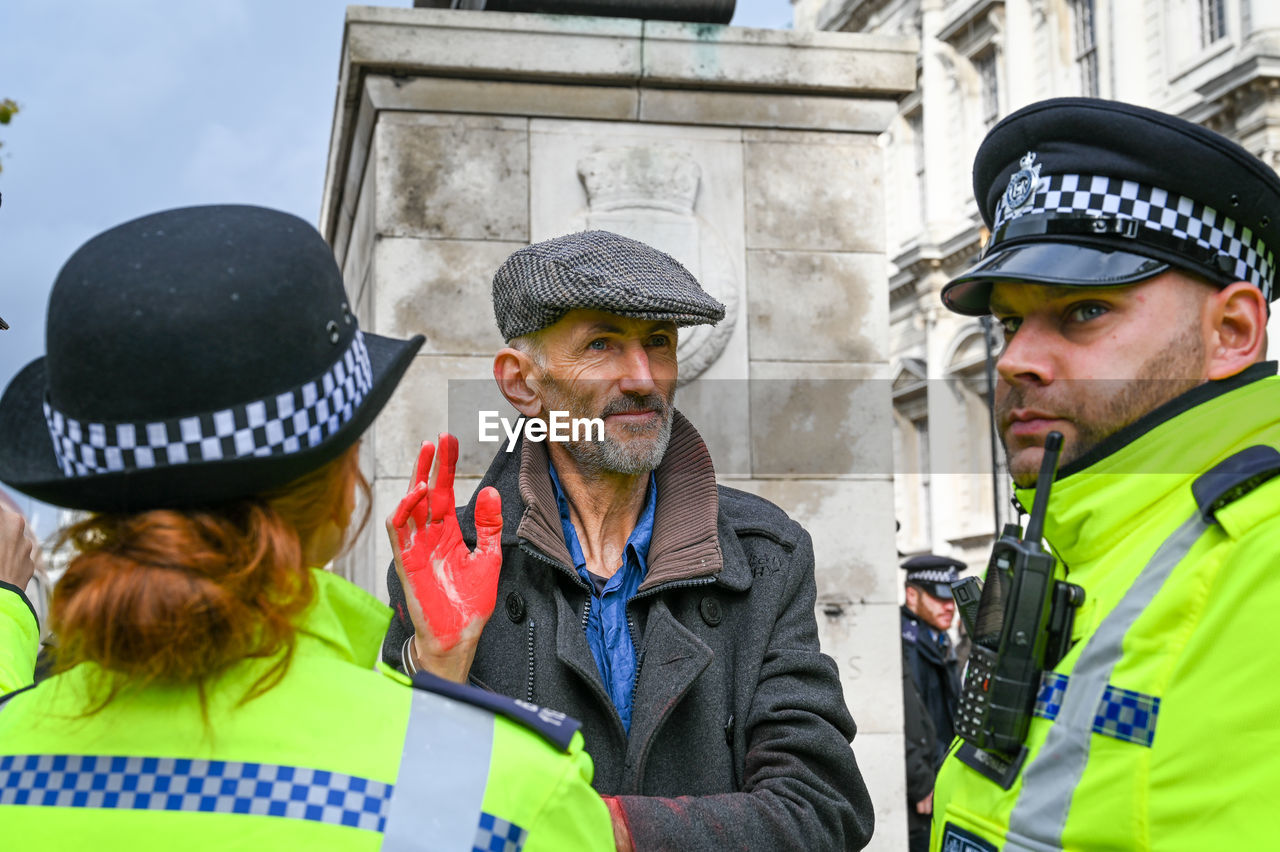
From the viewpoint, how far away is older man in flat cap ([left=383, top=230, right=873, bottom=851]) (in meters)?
2.25

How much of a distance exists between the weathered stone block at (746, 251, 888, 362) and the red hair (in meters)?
2.90

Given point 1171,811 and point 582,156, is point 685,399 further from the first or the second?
point 1171,811

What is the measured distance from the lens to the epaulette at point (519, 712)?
4.74 feet

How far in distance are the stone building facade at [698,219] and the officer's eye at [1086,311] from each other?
86.4 inches

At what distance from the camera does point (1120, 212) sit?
1906 millimetres

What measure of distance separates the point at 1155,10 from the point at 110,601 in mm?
26448

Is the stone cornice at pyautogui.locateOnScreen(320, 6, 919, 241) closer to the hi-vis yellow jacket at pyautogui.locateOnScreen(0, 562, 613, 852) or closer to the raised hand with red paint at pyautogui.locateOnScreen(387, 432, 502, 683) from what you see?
the raised hand with red paint at pyautogui.locateOnScreen(387, 432, 502, 683)

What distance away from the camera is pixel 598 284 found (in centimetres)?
255

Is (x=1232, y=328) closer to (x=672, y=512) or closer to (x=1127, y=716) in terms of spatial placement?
(x=1127, y=716)

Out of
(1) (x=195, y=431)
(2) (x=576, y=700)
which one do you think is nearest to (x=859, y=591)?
(2) (x=576, y=700)

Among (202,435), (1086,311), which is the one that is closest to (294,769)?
(202,435)

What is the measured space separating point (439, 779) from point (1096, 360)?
44.3 inches

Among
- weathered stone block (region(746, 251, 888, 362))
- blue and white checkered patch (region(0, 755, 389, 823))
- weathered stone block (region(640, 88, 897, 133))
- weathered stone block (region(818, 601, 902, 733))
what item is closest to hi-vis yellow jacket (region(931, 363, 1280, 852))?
blue and white checkered patch (region(0, 755, 389, 823))

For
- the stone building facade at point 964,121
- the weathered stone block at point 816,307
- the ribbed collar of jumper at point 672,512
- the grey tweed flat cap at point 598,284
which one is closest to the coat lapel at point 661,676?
the ribbed collar of jumper at point 672,512
